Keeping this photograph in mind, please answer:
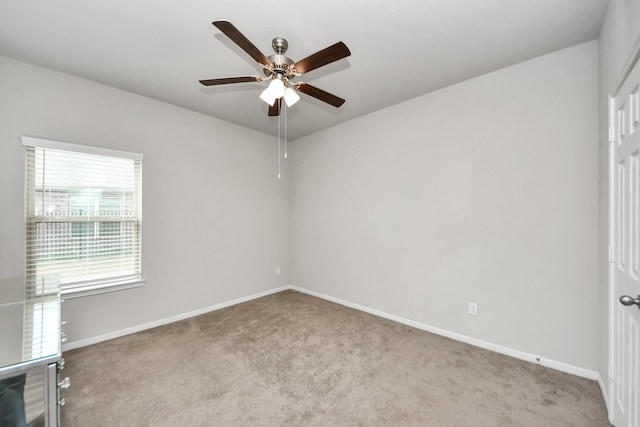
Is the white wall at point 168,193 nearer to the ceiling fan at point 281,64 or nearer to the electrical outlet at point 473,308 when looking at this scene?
the ceiling fan at point 281,64

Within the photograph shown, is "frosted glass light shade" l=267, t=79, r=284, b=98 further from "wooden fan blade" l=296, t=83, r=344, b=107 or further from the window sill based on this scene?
the window sill

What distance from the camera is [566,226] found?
2.20 metres

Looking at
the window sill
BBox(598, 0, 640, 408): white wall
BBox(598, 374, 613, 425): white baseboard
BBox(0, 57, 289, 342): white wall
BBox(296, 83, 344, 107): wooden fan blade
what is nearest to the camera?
BBox(598, 0, 640, 408): white wall

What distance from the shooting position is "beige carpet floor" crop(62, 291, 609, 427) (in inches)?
68.6

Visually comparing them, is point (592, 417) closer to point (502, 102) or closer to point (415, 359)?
point (415, 359)

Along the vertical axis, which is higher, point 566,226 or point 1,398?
point 566,226

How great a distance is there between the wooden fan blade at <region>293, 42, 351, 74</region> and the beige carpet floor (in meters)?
2.29

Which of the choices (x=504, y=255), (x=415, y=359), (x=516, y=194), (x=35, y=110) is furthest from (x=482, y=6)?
(x=35, y=110)

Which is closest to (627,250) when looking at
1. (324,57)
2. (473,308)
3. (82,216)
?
(473,308)

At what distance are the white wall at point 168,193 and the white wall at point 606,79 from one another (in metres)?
3.45

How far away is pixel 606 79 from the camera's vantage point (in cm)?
183

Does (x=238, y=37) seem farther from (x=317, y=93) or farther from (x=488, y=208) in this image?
(x=488, y=208)

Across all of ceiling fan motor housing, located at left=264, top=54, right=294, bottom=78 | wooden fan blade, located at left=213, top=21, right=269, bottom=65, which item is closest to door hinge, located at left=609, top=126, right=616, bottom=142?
ceiling fan motor housing, located at left=264, top=54, right=294, bottom=78

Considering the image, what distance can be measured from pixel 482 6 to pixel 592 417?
2.84m
